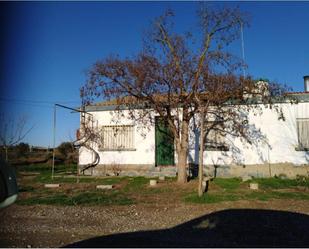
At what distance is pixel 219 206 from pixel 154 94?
5.34 meters

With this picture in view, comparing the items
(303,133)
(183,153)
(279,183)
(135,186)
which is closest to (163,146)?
(183,153)

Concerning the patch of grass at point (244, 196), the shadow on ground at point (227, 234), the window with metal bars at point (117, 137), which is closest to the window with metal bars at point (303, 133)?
the patch of grass at point (244, 196)

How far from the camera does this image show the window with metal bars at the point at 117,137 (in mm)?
16080

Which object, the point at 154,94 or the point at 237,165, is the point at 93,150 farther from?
the point at 237,165

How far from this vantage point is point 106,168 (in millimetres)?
16078

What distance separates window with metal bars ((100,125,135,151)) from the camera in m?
16.1

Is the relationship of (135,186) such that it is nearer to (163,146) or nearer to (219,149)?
(163,146)

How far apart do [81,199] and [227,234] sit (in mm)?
5150

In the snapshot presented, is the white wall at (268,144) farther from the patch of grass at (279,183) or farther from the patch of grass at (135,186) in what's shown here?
the patch of grass at (135,186)

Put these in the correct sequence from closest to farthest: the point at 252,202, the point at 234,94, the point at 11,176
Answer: the point at 11,176 → the point at 252,202 → the point at 234,94

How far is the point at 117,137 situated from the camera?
16250 millimetres

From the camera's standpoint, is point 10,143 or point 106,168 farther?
point 10,143

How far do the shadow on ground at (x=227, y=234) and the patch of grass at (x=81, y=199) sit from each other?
3125 millimetres

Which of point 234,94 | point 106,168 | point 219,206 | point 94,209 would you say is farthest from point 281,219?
point 106,168
